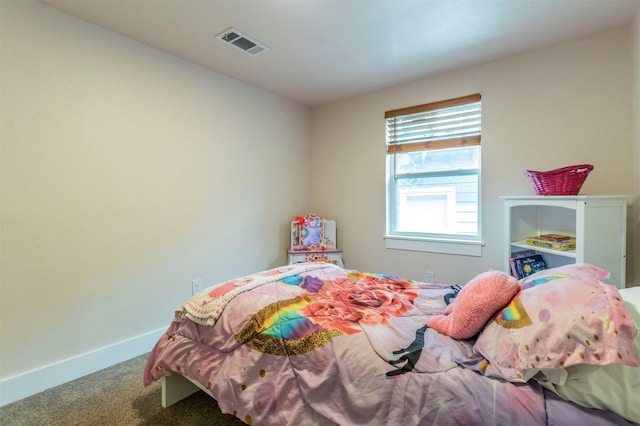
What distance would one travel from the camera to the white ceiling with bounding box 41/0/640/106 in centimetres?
181

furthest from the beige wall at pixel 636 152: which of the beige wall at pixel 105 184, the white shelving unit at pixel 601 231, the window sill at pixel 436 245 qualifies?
the beige wall at pixel 105 184

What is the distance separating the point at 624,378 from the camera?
2.72ft

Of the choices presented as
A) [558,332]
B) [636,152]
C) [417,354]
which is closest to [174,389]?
[417,354]

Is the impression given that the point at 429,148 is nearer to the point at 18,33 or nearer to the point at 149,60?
the point at 149,60

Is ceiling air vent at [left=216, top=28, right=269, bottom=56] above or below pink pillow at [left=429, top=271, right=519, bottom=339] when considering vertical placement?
above

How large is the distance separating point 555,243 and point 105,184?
3.13m

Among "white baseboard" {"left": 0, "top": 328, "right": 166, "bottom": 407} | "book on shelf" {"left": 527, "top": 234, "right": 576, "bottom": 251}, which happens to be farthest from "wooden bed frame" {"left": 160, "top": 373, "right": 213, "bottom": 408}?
"book on shelf" {"left": 527, "top": 234, "right": 576, "bottom": 251}

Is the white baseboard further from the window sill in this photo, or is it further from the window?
the window

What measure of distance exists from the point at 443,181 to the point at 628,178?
126 cm

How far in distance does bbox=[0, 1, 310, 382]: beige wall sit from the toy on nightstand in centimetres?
58

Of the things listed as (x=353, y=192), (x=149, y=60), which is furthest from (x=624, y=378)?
(x=149, y=60)

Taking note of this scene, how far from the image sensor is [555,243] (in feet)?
6.44

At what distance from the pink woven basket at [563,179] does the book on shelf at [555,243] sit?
0.32 metres

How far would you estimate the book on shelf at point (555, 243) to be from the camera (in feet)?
6.31
